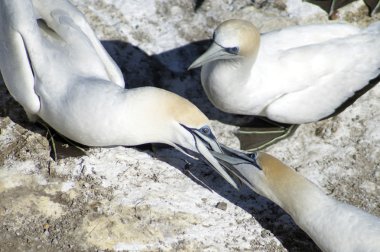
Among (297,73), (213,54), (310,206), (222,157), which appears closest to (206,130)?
(222,157)

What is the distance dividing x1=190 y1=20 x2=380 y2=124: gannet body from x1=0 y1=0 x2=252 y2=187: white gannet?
0.60m

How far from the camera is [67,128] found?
576 cm

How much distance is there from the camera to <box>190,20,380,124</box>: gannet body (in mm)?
6086

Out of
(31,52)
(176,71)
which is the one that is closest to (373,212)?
(176,71)

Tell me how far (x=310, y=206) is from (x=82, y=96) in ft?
5.06

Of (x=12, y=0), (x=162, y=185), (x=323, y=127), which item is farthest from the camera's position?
(x=323, y=127)

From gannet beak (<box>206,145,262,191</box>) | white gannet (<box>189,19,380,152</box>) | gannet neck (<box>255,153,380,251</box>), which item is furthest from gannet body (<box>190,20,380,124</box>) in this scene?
gannet neck (<box>255,153,380,251</box>)

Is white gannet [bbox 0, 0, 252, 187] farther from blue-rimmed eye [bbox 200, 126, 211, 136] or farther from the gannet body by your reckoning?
the gannet body

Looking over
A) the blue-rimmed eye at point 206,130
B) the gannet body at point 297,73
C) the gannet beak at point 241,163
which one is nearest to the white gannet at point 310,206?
the gannet beak at point 241,163

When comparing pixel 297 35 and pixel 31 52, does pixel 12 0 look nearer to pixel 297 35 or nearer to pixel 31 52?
pixel 31 52

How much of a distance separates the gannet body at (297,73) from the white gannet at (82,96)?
1.97ft

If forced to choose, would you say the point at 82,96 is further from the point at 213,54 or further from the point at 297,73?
the point at 297,73

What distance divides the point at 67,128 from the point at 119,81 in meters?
0.53

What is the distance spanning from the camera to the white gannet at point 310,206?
5.34 m
